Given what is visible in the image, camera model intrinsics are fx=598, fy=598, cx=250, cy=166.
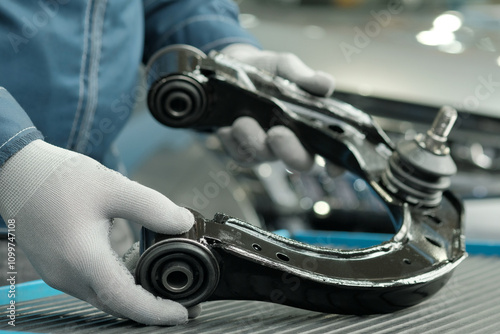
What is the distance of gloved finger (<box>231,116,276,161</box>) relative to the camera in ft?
3.65

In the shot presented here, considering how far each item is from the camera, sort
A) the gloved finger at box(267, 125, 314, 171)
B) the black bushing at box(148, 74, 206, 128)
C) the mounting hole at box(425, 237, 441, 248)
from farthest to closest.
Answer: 1. the gloved finger at box(267, 125, 314, 171)
2. the black bushing at box(148, 74, 206, 128)
3. the mounting hole at box(425, 237, 441, 248)

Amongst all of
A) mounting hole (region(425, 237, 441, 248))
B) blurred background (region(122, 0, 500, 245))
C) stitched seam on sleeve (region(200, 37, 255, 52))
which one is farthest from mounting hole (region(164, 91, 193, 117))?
blurred background (region(122, 0, 500, 245))

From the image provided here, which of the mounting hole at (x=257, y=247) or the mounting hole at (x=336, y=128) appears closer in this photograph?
the mounting hole at (x=257, y=247)

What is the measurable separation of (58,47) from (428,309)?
29.2 inches

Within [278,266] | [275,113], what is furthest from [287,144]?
[278,266]

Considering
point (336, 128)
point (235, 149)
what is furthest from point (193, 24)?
point (336, 128)

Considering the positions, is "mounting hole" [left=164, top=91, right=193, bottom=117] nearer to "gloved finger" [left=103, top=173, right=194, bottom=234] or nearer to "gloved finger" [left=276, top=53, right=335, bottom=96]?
"gloved finger" [left=276, top=53, right=335, bottom=96]

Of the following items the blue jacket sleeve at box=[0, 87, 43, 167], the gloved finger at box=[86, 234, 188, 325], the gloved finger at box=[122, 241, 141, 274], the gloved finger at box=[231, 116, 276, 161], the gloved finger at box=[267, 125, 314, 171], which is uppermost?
the gloved finger at box=[231, 116, 276, 161]

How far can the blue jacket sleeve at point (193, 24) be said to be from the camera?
4.32 ft

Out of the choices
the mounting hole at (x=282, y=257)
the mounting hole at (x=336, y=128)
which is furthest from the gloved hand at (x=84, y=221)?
the mounting hole at (x=336, y=128)

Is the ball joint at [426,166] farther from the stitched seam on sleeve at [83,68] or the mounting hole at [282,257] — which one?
the stitched seam on sleeve at [83,68]

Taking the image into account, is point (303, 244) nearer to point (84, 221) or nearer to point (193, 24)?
point (84, 221)

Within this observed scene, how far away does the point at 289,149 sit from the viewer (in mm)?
1125

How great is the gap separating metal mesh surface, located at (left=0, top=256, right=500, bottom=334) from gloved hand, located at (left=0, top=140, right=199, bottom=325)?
0.14 feet
